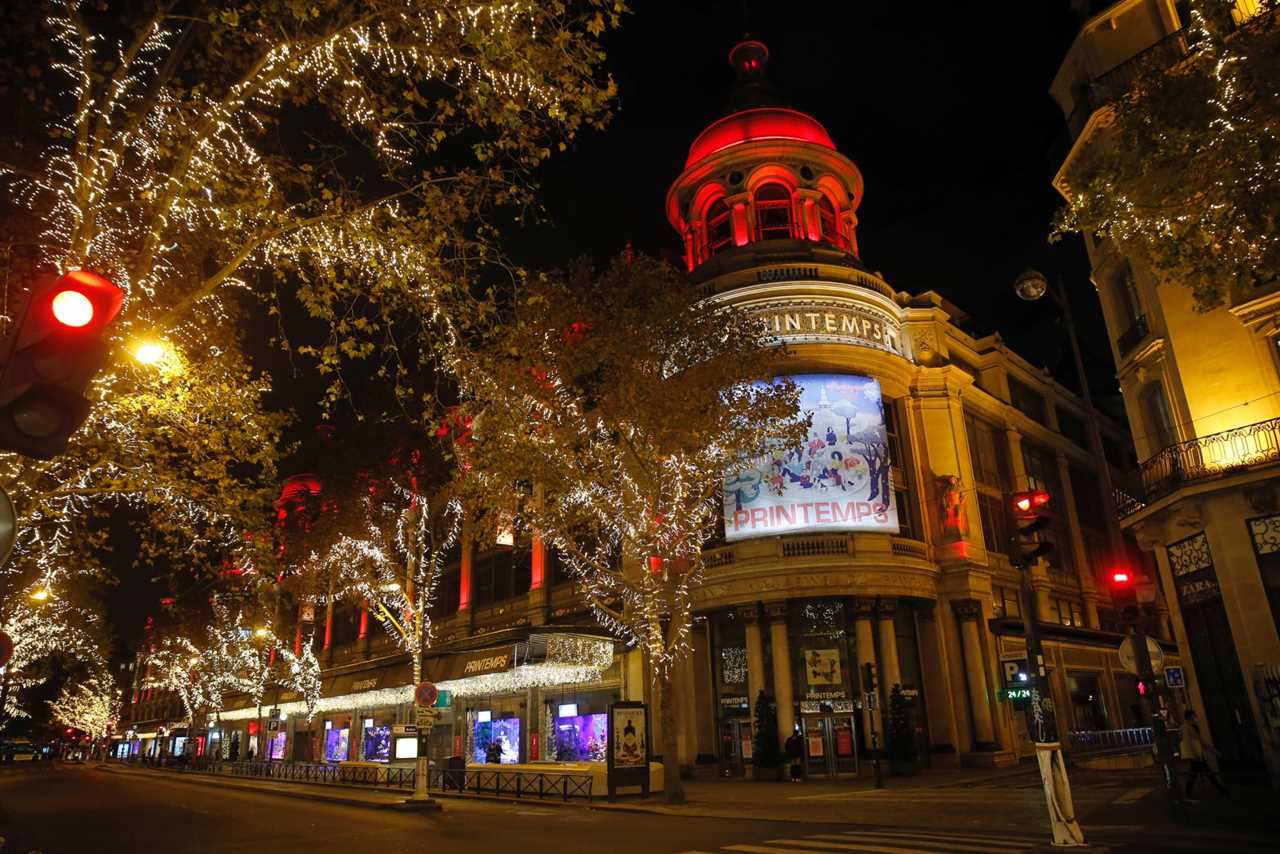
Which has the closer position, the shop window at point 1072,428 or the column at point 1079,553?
the column at point 1079,553

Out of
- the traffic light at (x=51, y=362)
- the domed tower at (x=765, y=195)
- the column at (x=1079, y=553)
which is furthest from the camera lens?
the column at (x=1079, y=553)

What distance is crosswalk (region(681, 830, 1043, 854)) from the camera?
10.7 m

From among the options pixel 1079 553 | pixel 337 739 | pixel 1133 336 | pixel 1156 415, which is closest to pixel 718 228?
pixel 1133 336

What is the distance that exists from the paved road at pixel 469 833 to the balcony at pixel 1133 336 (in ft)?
40.8

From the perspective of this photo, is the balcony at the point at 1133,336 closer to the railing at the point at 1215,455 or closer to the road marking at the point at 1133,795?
the railing at the point at 1215,455

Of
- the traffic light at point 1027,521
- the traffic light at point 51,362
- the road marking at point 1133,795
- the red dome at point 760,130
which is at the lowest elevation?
the road marking at point 1133,795

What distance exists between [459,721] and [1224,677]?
32504mm

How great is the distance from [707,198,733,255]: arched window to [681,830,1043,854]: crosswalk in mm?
27332

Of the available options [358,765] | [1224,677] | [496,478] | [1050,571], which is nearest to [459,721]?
[358,765]

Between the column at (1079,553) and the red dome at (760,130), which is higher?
the red dome at (760,130)

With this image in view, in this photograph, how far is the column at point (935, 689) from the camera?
2811 centimetres

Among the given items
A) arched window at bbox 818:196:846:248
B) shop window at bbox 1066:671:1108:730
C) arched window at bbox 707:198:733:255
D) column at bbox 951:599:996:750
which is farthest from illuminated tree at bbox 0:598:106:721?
shop window at bbox 1066:671:1108:730

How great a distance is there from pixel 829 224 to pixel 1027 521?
91.8 ft

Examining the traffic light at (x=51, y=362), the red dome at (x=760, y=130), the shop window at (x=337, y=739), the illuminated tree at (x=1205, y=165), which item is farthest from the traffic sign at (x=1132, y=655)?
the shop window at (x=337, y=739)
